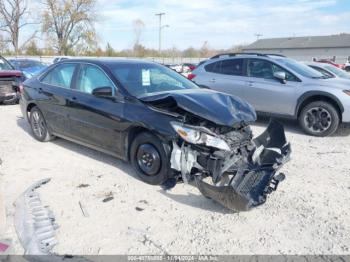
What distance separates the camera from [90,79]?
5195mm

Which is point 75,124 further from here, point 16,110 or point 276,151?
point 16,110

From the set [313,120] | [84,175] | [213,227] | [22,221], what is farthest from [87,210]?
[313,120]

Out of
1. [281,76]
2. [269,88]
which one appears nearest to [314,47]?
[269,88]

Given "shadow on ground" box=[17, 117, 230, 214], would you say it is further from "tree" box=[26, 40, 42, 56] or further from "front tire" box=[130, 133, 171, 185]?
"tree" box=[26, 40, 42, 56]

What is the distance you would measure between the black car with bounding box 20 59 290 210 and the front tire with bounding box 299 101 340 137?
2879 millimetres

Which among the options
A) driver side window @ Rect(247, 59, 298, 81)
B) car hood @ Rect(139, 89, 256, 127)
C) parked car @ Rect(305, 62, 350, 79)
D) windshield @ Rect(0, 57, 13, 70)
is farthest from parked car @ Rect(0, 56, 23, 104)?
parked car @ Rect(305, 62, 350, 79)

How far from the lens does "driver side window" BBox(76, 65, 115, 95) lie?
16.2 feet

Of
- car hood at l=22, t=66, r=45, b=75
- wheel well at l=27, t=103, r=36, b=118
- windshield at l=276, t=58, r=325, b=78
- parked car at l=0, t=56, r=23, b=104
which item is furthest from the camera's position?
car hood at l=22, t=66, r=45, b=75

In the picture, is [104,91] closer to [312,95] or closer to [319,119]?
[312,95]

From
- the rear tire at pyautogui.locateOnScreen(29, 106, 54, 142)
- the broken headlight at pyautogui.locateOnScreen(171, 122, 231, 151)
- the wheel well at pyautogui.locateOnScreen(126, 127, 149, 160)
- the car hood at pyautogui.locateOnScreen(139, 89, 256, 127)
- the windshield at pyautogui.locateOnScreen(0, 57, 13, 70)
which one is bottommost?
the rear tire at pyautogui.locateOnScreen(29, 106, 54, 142)

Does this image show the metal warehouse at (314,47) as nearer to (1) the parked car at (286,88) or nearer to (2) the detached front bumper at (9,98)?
(1) the parked car at (286,88)

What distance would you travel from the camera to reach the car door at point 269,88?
7395 millimetres

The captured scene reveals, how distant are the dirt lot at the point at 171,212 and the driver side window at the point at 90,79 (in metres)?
1.18

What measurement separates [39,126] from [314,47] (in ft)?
204
